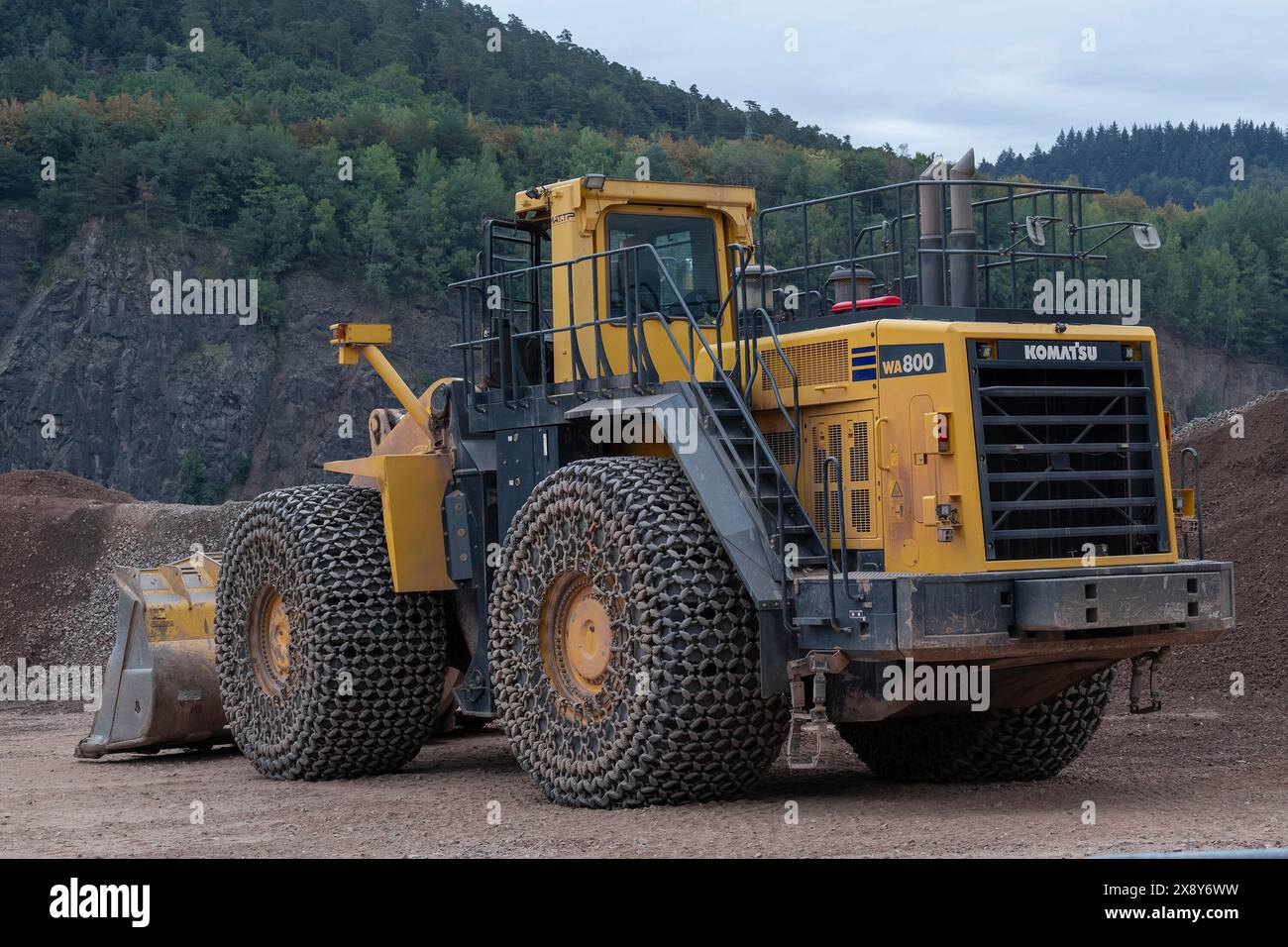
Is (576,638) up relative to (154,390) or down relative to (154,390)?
down

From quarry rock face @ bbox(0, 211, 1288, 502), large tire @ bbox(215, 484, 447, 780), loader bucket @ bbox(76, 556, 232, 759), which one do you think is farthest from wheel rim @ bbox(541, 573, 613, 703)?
quarry rock face @ bbox(0, 211, 1288, 502)

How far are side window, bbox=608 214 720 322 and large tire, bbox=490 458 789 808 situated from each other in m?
1.45

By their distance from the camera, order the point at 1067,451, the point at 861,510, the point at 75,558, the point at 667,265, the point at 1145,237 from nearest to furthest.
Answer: the point at 1067,451, the point at 861,510, the point at 1145,237, the point at 667,265, the point at 75,558

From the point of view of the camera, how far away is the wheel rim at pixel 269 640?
1305 cm

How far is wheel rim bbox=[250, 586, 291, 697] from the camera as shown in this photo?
13055 millimetres

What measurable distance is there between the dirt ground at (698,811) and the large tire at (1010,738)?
25 cm

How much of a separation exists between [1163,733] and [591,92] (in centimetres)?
8042

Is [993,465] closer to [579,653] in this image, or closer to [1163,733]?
[579,653]

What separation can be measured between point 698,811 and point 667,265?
3.95 meters

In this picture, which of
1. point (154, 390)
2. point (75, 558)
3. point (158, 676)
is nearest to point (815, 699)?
point (158, 676)

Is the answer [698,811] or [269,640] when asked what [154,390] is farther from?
[698,811]

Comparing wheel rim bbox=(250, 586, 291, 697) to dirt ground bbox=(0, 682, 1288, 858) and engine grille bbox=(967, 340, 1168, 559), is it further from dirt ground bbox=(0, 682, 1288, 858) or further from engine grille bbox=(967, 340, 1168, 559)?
engine grille bbox=(967, 340, 1168, 559)

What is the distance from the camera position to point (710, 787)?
983cm

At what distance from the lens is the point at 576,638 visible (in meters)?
10.5
